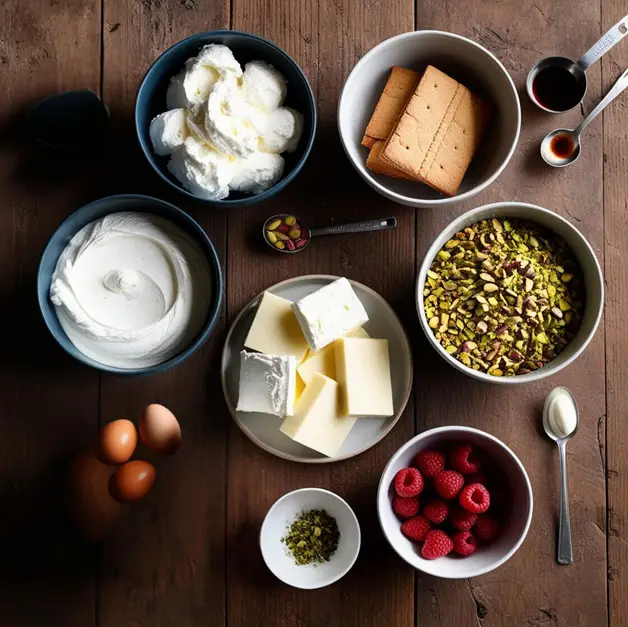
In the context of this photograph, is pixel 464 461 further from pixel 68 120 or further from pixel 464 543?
pixel 68 120

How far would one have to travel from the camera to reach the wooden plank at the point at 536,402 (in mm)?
1261

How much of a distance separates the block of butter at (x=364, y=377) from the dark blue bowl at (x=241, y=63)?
31 centimetres

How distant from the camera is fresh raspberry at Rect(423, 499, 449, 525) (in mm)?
1176

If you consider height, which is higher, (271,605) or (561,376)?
(561,376)

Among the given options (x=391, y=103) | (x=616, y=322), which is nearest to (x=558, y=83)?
(x=391, y=103)

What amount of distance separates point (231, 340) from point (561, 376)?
626 millimetres

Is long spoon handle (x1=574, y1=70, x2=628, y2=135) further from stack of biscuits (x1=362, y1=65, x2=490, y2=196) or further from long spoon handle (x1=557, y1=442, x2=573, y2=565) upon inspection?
long spoon handle (x1=557, y1=442, x2=573, y2=565)

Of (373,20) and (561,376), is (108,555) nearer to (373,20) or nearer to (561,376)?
(561,376)

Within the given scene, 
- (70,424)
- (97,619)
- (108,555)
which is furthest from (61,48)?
(97,619)

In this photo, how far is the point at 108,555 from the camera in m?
1.25

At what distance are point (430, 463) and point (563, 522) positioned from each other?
292 mm

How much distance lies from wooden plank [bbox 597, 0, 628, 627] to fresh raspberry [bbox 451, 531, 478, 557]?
0.30 meters

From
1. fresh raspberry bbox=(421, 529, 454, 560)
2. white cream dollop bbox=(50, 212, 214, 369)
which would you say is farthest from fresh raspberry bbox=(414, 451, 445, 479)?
white cream dollop bbox=(50, 212, 214, 369)

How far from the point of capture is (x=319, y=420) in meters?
1.19
